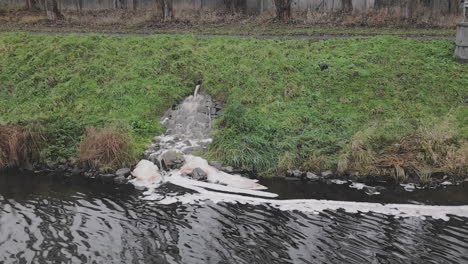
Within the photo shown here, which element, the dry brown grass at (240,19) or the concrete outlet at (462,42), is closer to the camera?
the concrete outlet at (462,42)

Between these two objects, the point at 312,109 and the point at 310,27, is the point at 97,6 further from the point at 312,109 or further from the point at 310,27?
the point at 312,109

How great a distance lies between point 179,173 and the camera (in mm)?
13023

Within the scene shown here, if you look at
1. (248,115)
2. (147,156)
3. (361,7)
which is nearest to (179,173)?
(147,156)

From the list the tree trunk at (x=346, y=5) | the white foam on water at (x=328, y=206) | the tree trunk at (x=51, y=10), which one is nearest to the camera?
the white foam on water at (x=328, y=206)

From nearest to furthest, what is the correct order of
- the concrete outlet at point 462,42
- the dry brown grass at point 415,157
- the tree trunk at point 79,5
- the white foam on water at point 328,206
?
the white foam on water at point 328,206 < the dry brown grass at point 415,157 < the concrete outlet at point 462,42 < the tree trunk at point 79,5

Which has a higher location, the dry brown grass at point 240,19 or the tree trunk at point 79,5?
the tree trunk at point 79,5

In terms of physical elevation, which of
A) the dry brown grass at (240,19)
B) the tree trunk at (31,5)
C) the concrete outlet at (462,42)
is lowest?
the concrete outlet at (462,42)

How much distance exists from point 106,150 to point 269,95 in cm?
558

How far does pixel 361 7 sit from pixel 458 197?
2250 centimetres

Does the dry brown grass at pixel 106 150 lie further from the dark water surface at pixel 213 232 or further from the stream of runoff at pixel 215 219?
the dark water surface at pixel 213 232

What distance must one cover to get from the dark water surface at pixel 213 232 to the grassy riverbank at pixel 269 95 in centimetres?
151

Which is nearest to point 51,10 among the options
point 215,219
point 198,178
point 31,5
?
point 31,5

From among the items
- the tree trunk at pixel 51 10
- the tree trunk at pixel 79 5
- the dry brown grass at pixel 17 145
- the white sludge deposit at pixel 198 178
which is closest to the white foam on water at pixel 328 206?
the white sludge deposit at pixel 198 178

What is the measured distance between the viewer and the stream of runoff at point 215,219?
894cm
